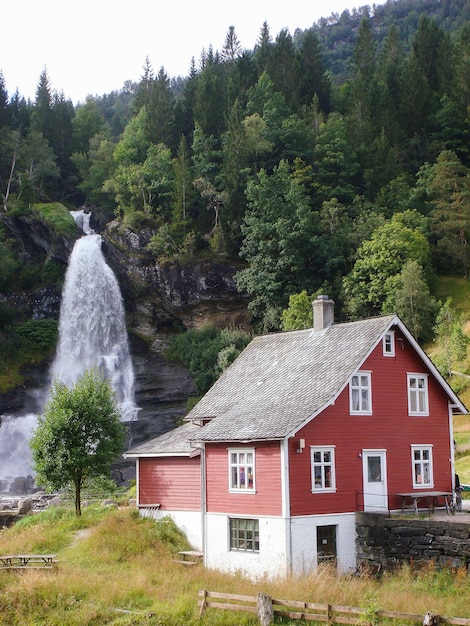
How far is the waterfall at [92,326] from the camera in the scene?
2345 inches

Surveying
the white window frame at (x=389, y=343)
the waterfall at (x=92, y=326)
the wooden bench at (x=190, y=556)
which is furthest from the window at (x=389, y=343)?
the waterfall at (x=92, y=326)

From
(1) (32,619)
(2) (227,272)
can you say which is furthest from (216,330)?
(1) (32,619)

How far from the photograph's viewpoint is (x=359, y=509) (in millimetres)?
26453

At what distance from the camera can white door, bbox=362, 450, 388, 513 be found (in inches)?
1065

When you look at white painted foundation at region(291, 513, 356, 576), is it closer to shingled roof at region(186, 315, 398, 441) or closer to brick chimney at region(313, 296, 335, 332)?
shingled roof at region(186, 315, 398, 441)

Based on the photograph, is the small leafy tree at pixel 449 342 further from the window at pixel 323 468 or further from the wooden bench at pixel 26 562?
the wooden bench at pixel 26 562

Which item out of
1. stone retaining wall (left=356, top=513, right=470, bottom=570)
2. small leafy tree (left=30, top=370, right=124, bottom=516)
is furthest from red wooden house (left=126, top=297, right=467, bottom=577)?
small leafy tree (left=30, top=370, right=124, bottom=516)

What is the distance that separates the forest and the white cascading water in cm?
297

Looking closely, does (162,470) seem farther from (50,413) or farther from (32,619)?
(32,619)

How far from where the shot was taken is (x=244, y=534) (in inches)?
1025

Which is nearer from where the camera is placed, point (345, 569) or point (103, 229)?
point (345, 569)

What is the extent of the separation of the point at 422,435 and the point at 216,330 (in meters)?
35.8

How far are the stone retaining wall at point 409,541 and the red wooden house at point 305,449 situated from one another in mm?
601

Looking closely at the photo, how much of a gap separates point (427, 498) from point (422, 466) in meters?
1.25
